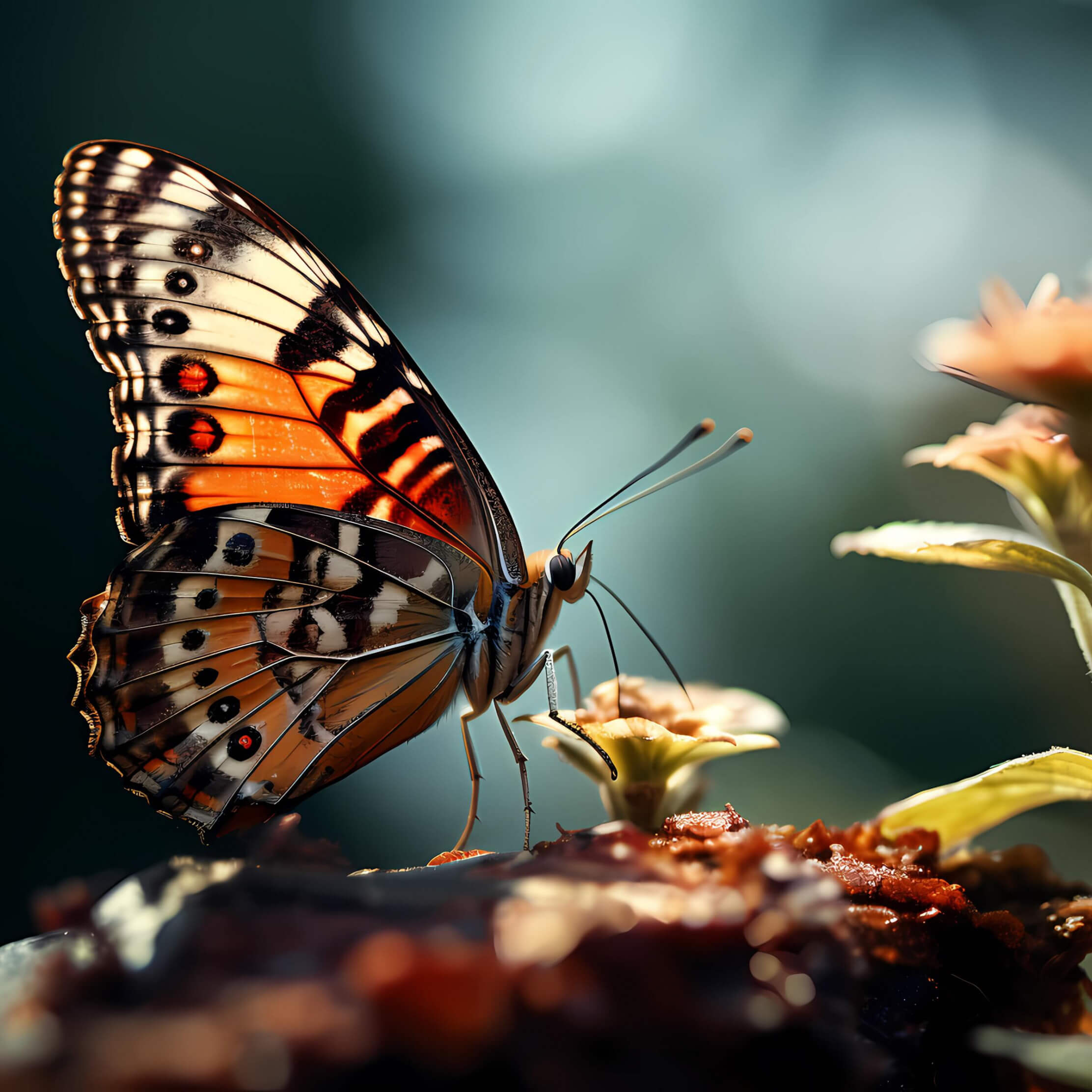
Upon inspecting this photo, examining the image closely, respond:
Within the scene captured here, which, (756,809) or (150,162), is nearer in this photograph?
(150,162)

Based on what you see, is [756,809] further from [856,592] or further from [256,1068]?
[256,1068]

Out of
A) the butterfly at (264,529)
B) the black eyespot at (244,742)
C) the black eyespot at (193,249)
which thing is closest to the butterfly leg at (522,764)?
the butterfly at (264,529)

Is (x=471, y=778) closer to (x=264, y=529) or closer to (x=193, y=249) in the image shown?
(x=264, y=529)

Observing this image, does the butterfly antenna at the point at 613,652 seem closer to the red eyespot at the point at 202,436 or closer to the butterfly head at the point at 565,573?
the butterfly head at the point at 565,573

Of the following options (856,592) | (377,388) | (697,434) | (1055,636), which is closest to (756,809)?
(856,592)

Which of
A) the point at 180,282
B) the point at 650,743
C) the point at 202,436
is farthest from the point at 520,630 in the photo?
the point at 180,282

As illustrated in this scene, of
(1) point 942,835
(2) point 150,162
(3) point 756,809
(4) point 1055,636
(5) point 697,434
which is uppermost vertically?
(2) point 150,162

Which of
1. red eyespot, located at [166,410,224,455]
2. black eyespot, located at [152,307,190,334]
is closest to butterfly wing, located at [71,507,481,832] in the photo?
red eyespot, located at [166,410,224,455]
